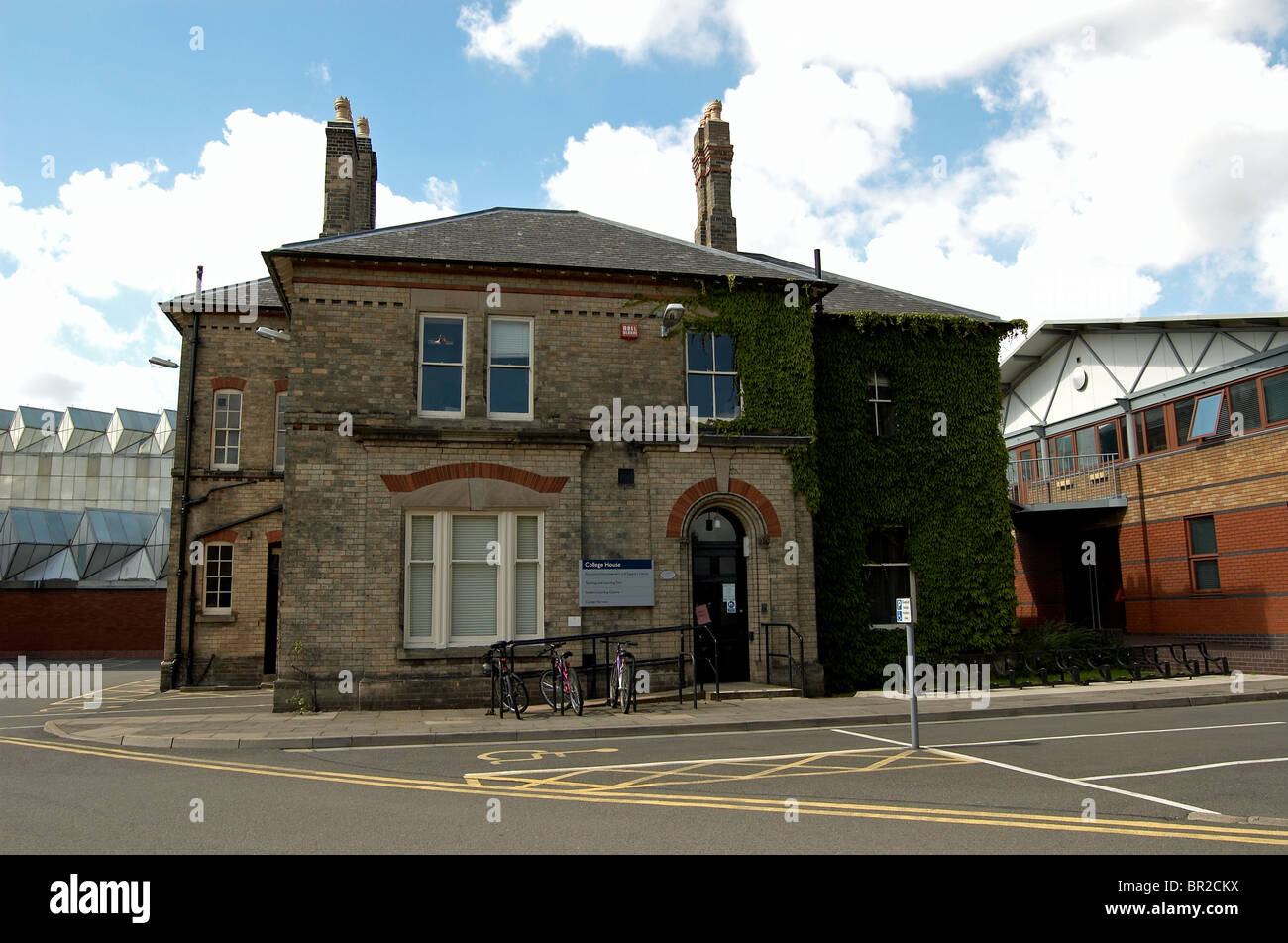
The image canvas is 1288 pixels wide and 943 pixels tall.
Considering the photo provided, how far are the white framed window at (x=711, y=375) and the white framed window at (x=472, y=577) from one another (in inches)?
155

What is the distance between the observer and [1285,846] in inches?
252

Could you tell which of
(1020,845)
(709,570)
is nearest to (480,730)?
(709,570)

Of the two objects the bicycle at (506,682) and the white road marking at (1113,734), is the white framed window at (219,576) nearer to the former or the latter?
the bicycle at (506,682)

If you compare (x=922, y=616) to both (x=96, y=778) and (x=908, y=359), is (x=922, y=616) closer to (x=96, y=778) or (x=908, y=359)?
(x=908, y=359)

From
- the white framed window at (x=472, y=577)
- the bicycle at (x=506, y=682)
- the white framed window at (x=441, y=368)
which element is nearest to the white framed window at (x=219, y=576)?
the white framed window at (x=472, y=577)

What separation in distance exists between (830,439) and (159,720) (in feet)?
44.4

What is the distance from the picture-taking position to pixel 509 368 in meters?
16.7

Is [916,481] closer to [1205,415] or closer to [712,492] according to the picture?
[712,492]

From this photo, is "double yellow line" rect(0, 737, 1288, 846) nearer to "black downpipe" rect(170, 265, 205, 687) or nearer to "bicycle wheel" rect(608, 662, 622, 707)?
"bicycle wheel" rect(608, 662, 622, 707)

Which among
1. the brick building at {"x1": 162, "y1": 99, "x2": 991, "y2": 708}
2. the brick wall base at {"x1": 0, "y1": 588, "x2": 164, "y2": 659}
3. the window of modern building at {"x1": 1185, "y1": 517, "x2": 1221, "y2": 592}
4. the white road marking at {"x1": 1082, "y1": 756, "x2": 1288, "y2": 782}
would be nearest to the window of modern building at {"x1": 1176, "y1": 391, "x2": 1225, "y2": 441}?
the window of modern building at {"x1": 1185, "y1": 517, "x2": 1221, "y2": 592}

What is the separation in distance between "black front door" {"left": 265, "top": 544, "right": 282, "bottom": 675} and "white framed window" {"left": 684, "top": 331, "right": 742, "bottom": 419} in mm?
11715

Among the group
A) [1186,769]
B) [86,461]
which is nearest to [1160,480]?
[1186,769]

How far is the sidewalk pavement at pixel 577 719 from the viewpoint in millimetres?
12641

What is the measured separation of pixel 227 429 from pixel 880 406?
16.1 meters
